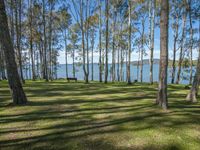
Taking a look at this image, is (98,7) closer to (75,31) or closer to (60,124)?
(75,31)

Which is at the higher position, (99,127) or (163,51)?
(163,51)

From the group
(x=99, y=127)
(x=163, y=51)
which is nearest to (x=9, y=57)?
(x=99, y=127)

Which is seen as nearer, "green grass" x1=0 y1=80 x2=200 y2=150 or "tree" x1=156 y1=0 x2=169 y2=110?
"green grass" x1=0 y1=80 x2=200 y2=150

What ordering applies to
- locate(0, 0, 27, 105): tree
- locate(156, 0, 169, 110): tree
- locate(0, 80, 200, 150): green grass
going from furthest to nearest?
locate(0, 0, 27, 105): tree < locate(156, 0, 169, 110): tree < locate(0, 80, 200, 150): green grass

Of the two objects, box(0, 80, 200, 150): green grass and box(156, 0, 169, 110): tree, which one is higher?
box(156, 0, 169, 110): tree

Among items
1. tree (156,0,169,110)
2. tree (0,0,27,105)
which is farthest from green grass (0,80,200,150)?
tree (0,0,27,105)

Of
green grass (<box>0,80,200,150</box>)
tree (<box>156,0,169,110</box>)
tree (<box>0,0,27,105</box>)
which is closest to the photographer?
green grass (<box>0,80,200,150</box>)

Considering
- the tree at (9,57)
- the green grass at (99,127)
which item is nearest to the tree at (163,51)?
the green grass at (99,127)

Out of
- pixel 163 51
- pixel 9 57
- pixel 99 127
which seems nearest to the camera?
pixel 99 127

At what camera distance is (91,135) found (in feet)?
19.8

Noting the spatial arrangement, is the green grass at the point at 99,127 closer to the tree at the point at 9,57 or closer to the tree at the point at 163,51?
the tree at the point at 163,51

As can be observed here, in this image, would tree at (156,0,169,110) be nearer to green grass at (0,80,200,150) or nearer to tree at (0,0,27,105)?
green grass at (0,80,200,150)

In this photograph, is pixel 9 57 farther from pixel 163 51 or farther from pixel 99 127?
pixel 163 51

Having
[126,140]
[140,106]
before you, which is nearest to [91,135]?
[126,140]
